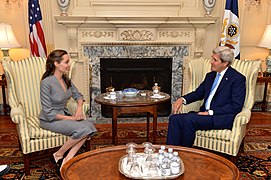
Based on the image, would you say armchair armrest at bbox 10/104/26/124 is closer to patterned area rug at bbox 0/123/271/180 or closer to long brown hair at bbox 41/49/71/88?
long brown hair at bbox 41/49/71/88

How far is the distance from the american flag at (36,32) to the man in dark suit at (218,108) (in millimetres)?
2365

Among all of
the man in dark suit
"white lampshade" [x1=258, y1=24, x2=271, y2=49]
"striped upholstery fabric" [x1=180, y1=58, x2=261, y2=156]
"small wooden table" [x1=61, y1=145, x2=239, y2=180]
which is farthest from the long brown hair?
"white lampshade" [x1=258, y1=24, x2=271, y2=49]

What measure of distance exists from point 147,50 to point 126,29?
47 cm

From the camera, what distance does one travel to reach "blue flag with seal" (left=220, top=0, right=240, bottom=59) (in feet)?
14.8

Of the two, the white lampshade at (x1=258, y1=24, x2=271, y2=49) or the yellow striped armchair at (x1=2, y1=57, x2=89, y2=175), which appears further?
the white lampshade at (x1=258, y1=24, x2=271, y2=49)

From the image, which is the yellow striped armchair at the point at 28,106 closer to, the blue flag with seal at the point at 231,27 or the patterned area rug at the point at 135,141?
the patterned area rug at the point at 135,141

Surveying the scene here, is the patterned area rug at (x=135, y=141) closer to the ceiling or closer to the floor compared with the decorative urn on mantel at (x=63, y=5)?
closer to the floor

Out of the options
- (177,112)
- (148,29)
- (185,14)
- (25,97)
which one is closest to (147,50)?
(148,29)

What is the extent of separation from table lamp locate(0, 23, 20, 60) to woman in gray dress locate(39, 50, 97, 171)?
1.70 meters

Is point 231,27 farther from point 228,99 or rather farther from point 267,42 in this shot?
point 228,99

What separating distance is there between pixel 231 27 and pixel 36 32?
290 cm

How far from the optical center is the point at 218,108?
9.84 ft

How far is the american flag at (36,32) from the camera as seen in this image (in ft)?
14.1

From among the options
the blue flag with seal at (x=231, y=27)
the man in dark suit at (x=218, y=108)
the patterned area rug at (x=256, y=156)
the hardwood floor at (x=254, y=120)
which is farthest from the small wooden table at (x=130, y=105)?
the blue flag with seal at (x=231, y=27)
